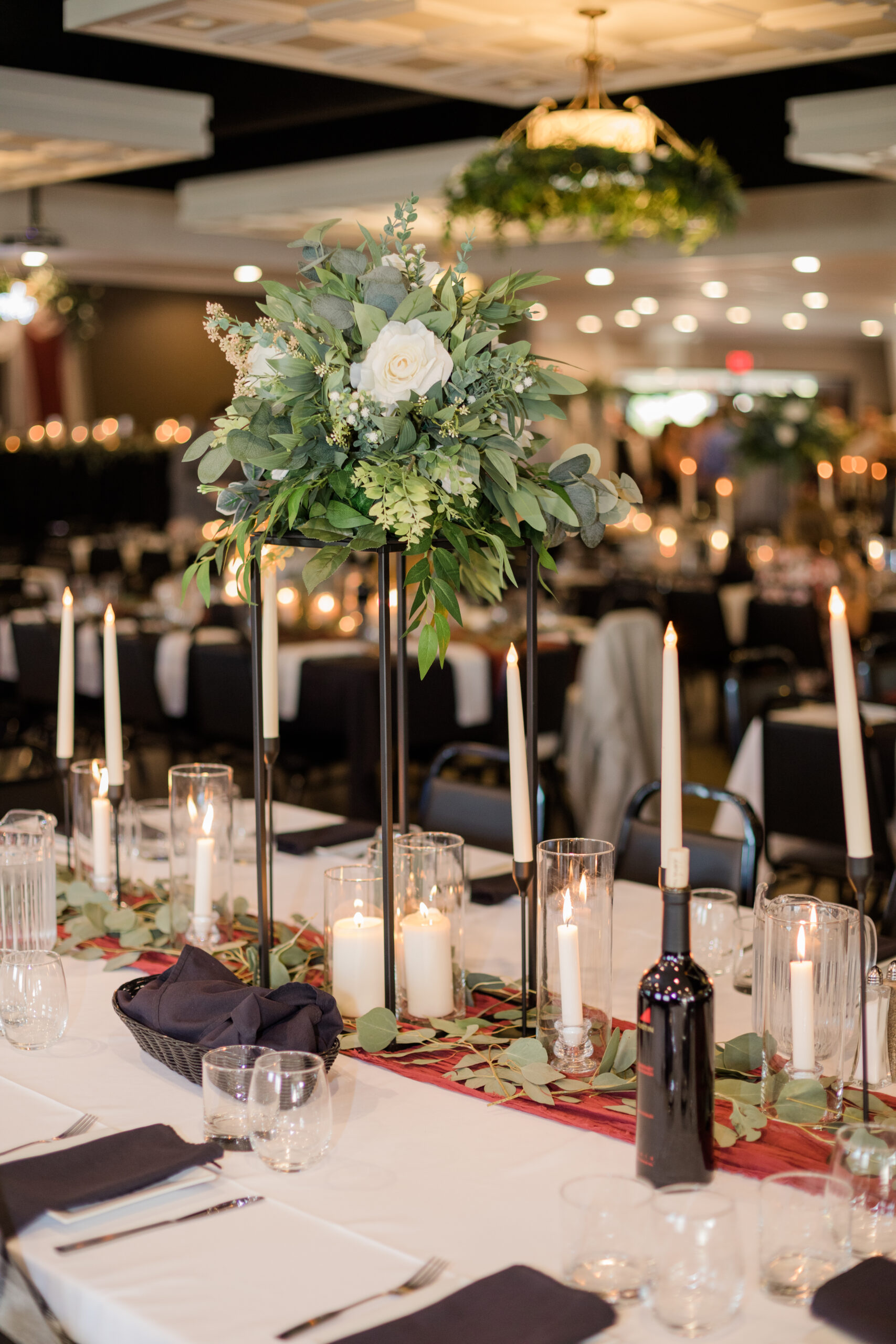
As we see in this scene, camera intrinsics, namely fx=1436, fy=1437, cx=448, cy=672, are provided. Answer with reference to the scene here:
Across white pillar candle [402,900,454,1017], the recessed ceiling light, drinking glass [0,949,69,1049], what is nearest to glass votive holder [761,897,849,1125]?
white pillar candle [402,900,454,1017]

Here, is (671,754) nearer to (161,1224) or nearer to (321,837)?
(161,1224)

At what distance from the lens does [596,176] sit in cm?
527

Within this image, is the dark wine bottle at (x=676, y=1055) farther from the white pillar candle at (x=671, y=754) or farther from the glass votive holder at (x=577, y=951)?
the glass votive holder at (x=577, y=951)

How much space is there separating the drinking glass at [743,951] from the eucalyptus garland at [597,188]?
3.70 metres

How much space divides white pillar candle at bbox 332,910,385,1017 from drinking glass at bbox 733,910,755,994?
55 centimetres

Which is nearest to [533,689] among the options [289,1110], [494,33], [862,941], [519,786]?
[519,786]

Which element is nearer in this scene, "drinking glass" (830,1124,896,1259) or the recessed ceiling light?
"drinking glass" (830,1124,896,1259)

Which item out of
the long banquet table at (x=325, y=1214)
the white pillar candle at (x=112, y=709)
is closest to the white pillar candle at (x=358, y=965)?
the long banquet table at (x=325, y=1214)

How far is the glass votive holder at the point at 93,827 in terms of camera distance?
251 cm

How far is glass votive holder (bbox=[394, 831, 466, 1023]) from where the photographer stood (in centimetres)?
189

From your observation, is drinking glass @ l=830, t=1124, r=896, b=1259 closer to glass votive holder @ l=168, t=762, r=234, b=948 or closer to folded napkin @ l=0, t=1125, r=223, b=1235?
folded napkin @ l=0, t=1125, r=223, b=1235

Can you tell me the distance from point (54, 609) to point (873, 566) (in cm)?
484

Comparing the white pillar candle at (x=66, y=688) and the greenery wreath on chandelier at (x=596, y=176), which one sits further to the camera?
the greenery wreath on chandelier at (x=596, y=176)

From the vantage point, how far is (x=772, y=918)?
1.65 metres
